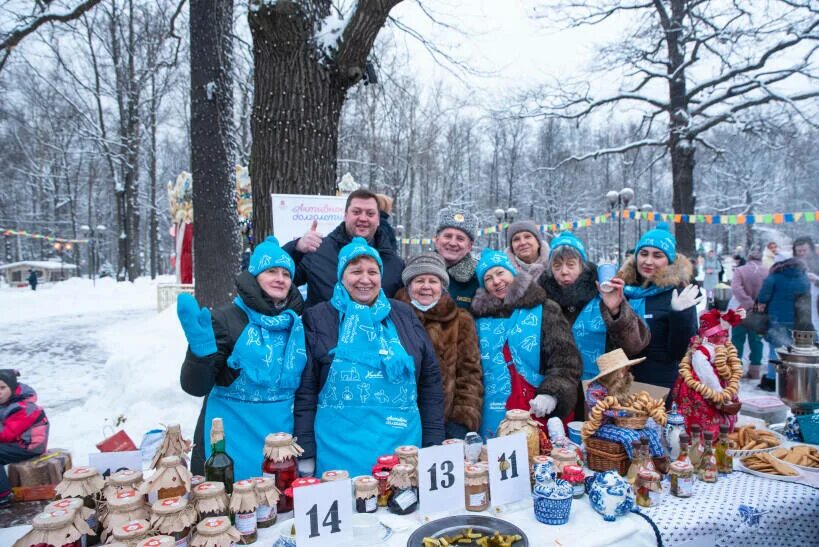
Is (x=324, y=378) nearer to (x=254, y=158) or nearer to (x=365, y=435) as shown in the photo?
(x=365, y=435)

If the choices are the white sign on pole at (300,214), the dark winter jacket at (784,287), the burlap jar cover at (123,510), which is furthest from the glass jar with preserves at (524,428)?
the dark winter jacket at (784,287)

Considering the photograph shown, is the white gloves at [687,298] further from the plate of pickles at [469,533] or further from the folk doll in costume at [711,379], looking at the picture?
the plate of pickles at [469,533]

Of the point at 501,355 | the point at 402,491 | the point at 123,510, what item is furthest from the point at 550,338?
the point at 123,510

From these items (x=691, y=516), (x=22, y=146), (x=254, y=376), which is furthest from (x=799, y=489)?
(x=22, y=146)

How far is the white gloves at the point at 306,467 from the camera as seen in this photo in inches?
87.3

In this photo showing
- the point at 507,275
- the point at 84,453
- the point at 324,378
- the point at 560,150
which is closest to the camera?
the point at 324,378

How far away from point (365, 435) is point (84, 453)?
4.23m

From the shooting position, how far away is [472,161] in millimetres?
37469

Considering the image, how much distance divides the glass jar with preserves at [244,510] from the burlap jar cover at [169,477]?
0.60 feet

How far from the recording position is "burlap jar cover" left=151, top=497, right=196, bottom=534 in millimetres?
1583

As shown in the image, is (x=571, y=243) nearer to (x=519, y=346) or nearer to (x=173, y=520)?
(x=519, y=346)

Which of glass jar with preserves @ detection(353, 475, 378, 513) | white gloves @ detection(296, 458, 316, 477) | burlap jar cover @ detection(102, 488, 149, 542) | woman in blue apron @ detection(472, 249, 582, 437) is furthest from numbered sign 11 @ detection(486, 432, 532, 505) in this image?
burlap jar cover @ detection(102, 488, 149, 542)

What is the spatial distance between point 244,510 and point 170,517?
9.1 inches

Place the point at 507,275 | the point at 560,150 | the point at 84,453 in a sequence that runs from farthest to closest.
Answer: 1. the point at 560,150
2. the point at 84,453
3. the point at 507,275
